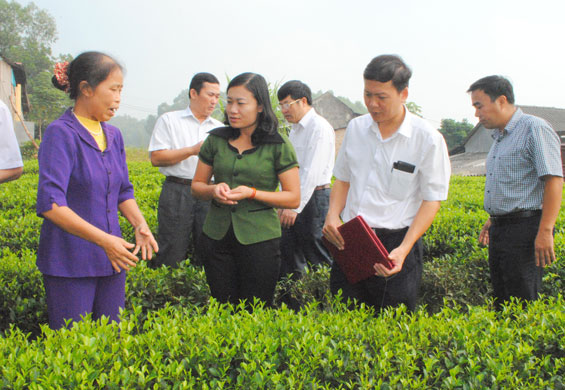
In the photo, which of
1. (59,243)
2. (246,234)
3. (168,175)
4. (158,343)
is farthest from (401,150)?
(168,175)

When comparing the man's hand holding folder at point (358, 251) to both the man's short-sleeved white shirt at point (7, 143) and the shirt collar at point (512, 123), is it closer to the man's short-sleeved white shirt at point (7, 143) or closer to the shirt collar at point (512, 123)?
the shirt collar at point (512, 123)

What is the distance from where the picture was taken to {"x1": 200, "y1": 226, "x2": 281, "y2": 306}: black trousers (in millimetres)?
2928

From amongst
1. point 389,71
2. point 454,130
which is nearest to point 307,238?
point 389,71

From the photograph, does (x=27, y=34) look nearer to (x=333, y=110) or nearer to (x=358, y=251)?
(x=333, y=110)

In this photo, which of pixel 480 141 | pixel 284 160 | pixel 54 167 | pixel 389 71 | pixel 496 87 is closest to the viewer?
pixel 54 167

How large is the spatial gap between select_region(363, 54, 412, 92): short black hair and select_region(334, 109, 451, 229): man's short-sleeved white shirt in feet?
0.77

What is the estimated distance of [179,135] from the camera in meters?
4.58

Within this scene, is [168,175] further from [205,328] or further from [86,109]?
[205,328]

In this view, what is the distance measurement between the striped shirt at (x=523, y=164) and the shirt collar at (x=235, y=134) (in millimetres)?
1631

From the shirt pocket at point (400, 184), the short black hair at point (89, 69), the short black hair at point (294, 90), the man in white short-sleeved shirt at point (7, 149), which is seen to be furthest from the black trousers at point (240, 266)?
the short black hair at point (294, 90)

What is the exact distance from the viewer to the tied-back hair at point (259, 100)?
292 centimetres

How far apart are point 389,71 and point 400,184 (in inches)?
24.8

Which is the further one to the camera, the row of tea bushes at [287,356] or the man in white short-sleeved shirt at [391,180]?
the man in white short-sleeved shirt at [391,180]

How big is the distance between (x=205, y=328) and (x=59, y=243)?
82cm
